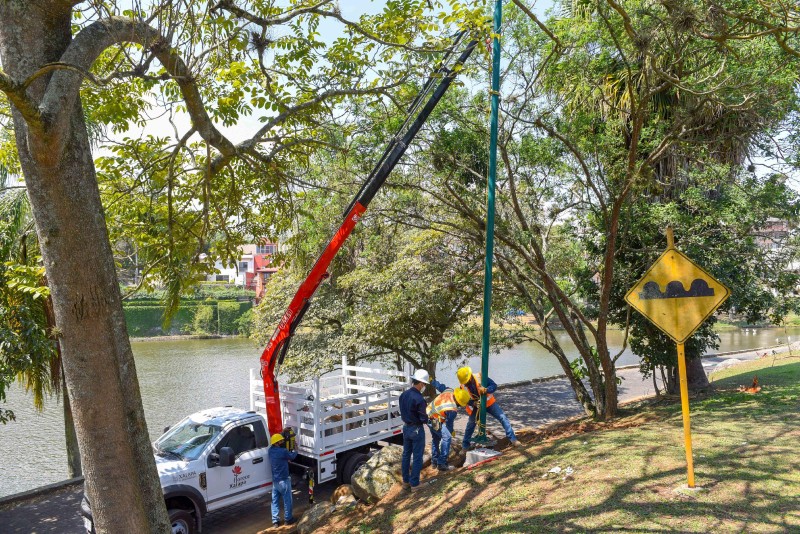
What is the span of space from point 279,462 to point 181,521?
1520 mm

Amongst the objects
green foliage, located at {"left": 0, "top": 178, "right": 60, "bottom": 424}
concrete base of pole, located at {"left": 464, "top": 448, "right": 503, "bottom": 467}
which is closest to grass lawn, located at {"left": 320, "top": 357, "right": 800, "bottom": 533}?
concrete base of pole, located at {"left": 464, "top": 448, "right": 503, "bottom": 467}

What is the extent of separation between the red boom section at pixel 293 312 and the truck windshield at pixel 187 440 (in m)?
1.00

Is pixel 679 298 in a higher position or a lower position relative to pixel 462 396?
higher

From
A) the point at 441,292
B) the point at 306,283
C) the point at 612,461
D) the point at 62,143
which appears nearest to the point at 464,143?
the point at 306,283

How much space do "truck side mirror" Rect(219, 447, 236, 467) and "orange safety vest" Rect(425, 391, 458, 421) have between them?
2904 mm

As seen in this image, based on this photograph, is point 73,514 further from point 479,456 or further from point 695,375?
point 695,375

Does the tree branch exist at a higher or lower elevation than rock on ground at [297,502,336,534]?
higher

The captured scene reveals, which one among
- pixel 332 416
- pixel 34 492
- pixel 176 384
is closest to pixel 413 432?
pixel 332 416

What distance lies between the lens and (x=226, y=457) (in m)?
8.45

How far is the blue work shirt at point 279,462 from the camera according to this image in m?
8.98

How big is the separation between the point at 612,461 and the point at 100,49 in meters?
6.80

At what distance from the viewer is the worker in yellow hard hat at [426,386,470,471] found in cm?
913

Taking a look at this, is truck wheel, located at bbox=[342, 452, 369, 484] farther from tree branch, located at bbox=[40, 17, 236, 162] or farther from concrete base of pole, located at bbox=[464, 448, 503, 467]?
tree branch, located at bbox=[40, 17, 236, 162]

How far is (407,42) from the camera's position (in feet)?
27.0
